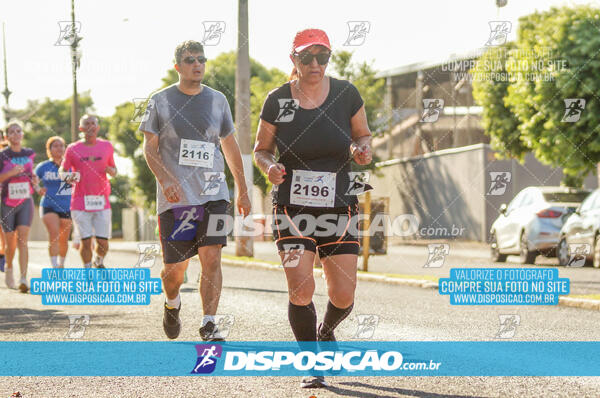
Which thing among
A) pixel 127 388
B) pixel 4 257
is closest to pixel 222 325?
pixel 127 388

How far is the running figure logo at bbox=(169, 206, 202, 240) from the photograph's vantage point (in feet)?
22.7

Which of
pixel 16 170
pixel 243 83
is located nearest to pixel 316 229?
pixel 16 170

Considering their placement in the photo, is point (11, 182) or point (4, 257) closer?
point (11, 182)

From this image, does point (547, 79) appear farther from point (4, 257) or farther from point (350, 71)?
point (4, 257)

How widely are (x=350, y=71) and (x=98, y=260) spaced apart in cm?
2250

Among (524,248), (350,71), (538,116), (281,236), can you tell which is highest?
(350,71)

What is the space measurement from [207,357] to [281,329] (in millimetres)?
1786

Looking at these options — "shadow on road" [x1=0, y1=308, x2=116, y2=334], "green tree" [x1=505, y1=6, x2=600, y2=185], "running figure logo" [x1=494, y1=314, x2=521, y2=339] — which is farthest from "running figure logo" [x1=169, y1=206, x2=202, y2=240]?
"green tree" [x1=505, y1=6, x2=600, y2=185]

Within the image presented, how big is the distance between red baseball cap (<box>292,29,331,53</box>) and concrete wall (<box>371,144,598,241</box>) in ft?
84.7

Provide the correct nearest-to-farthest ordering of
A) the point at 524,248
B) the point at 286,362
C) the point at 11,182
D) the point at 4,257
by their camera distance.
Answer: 1. the point at 286,362
2. the point at 11,182
3. the point at 4,257
4. the point at 524,248

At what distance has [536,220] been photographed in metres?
18.7

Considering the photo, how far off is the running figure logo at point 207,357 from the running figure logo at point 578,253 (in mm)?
10440

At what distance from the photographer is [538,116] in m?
24.2

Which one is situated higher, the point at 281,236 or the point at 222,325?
the point at 281,236
